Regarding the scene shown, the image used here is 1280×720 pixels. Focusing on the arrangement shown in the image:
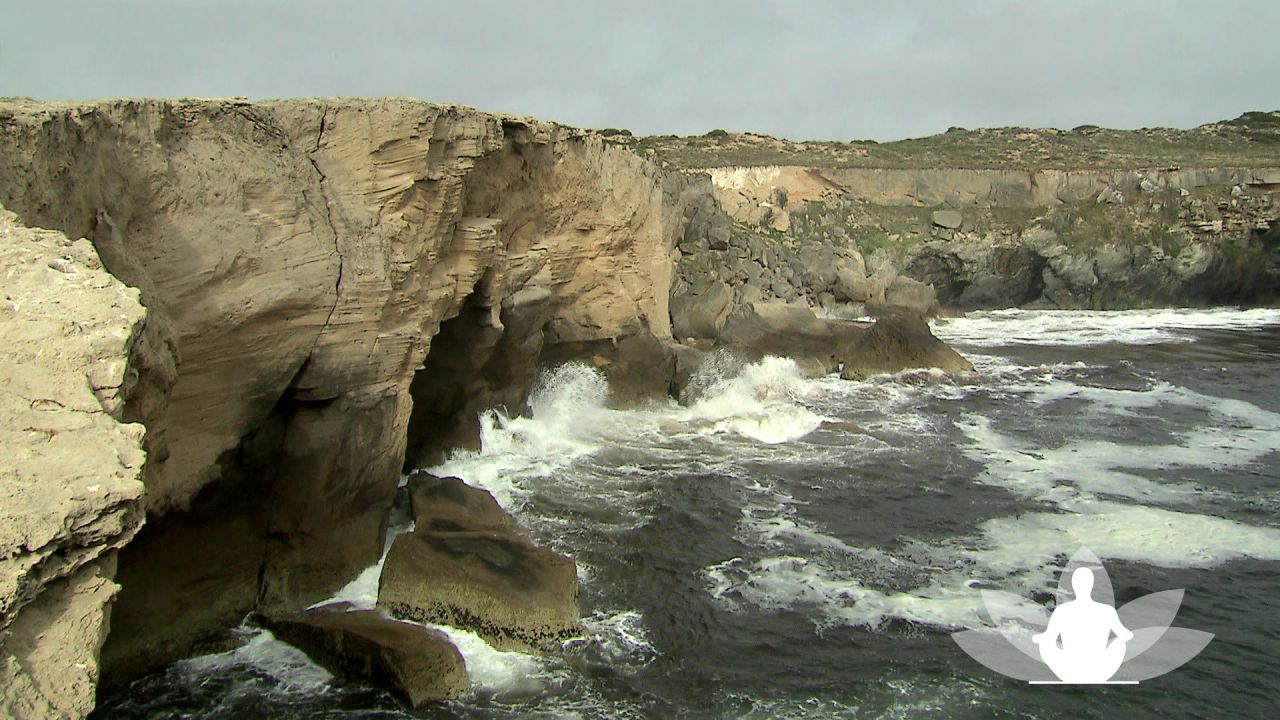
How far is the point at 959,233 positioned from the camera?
1713 inches

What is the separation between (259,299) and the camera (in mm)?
8594

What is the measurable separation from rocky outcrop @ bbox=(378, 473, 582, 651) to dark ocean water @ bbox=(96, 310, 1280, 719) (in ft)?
0.89

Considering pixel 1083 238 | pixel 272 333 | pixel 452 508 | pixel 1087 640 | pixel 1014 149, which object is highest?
pixel 1014 149

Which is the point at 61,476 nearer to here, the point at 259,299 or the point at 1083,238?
the point at 259,299

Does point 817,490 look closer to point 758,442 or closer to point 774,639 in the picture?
point 758,442

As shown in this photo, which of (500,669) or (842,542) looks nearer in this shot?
(500,669)

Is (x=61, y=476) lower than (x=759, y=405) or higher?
higher

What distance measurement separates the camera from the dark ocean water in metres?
7.86

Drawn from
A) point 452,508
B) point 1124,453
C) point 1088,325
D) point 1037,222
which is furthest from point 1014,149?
point 452,508

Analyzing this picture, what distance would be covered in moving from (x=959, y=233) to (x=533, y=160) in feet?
106

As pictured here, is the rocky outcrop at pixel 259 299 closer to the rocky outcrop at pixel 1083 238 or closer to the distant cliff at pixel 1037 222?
the distant cliff at pixel 1037 222

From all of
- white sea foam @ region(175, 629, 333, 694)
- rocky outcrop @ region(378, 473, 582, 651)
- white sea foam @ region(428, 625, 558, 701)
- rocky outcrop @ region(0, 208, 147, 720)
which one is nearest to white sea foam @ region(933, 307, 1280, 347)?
rocky outcrop @ region(378, 473, 582, 651)

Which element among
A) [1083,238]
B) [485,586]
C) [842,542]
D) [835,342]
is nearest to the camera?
[485,586]

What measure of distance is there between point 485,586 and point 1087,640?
5.65 m
